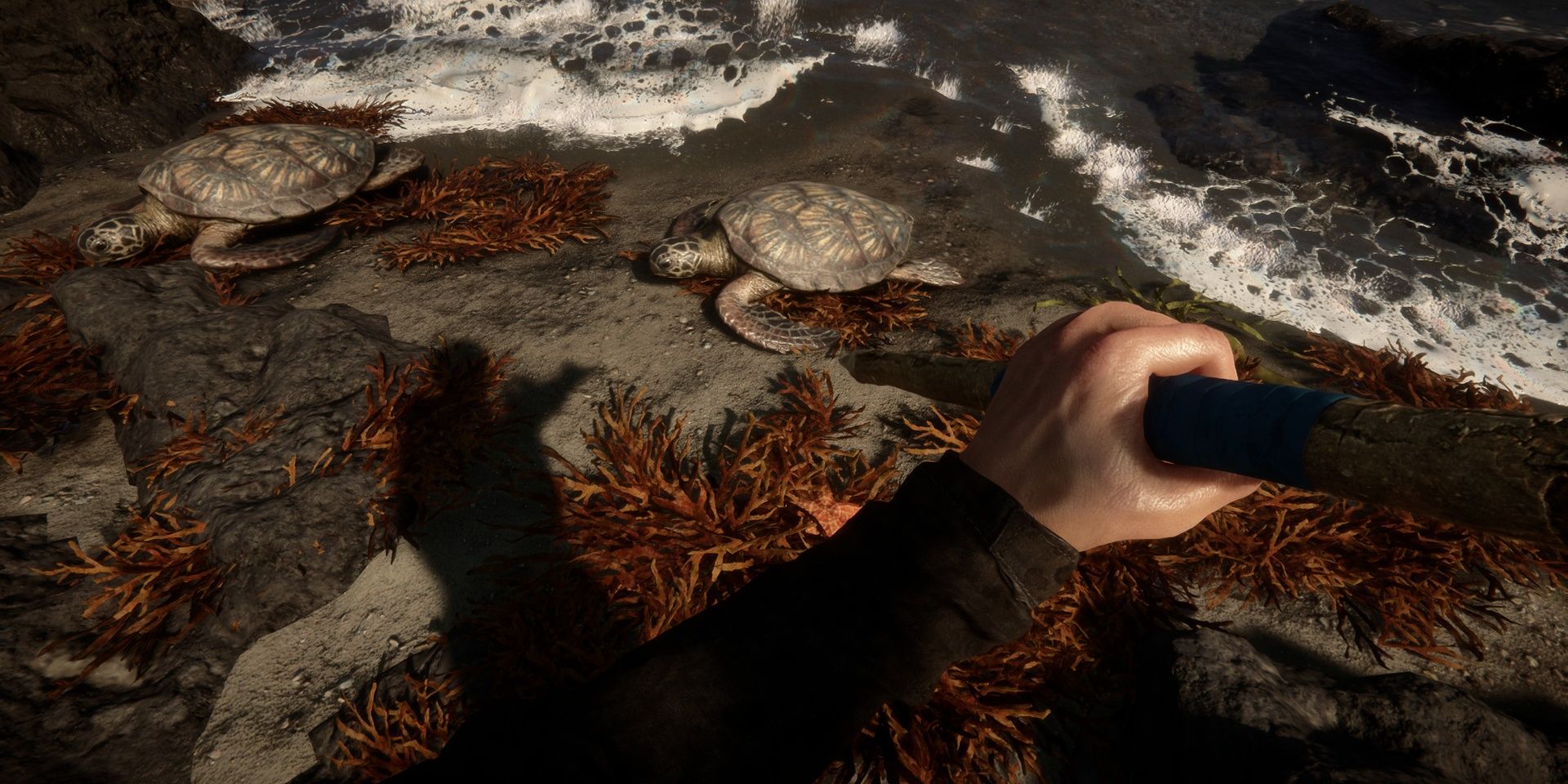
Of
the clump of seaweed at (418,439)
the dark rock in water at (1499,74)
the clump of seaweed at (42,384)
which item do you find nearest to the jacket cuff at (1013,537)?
the clump of seaweed at (418,439)

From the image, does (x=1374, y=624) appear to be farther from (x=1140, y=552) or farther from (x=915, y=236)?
(x=915, y=236)

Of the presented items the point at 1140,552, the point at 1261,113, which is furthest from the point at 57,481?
the point at 1261,113

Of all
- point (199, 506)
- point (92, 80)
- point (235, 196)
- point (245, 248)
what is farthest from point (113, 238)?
point (199, 506)

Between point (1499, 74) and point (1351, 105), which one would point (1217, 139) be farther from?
point (1499, 74)

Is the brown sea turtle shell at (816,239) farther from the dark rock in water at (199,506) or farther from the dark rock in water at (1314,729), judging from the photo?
the dark rock in water at (1314,729)

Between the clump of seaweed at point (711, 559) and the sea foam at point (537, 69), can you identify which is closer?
the clump of seaweed at point (711, 559)

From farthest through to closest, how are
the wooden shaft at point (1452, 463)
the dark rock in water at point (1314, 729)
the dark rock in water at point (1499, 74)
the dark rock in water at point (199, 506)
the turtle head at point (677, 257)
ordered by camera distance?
the dark rock in water at point (1499, 74), the turtle head at point (677, 257), the dark rock in water at point (199, 506), the dark rock in water at point (1314, 729), the wooden shaft at point (1452, 463)

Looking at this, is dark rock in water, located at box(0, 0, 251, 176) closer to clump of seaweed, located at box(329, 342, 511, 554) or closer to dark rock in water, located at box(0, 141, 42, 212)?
dark rock in water, located at box(0, 141, 42, 212)

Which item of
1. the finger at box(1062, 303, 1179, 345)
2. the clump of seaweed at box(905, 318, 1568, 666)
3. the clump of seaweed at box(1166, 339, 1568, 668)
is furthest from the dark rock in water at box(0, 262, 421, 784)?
the clump of seaweed at box(1166, 339, 1568, 668)
